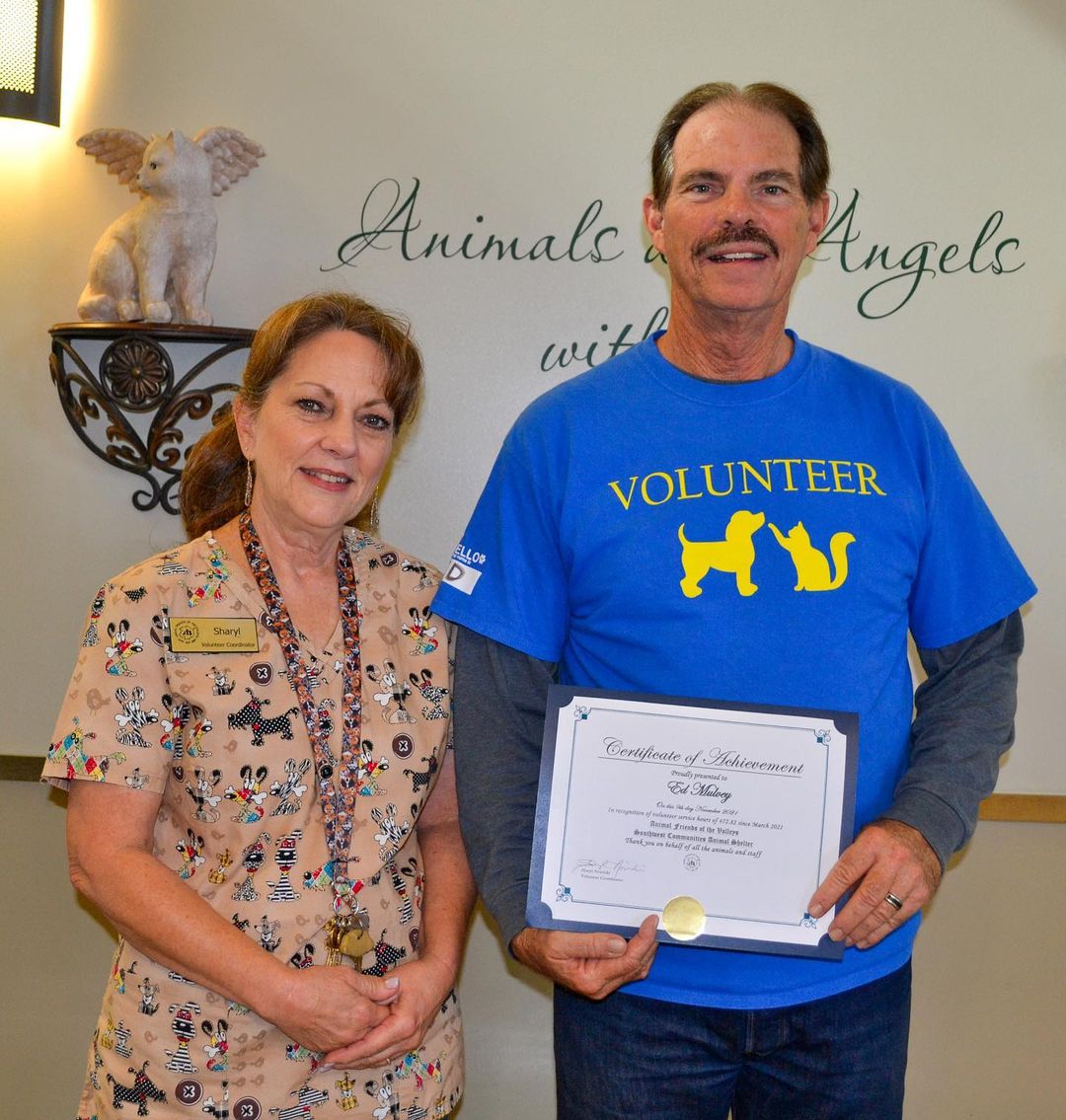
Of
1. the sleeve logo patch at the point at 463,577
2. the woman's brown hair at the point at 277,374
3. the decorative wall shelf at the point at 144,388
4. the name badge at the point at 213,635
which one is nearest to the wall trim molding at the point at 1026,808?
the sleeve logo patch at the point at 463,577

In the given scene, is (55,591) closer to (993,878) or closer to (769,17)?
(769,17)

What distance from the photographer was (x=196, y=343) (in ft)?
7.65

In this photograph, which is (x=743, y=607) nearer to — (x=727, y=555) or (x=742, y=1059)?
(x=727, y=555)

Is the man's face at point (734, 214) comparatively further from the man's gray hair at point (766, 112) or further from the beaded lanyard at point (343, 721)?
the beaded lanyard at point (343, 721)

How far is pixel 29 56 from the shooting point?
224 centimetres

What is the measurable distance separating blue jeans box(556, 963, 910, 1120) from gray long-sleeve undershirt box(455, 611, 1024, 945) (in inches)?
8.4

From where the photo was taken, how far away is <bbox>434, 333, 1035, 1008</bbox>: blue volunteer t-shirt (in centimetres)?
148

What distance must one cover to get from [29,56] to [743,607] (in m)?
1.76

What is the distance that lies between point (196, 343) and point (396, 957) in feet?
4.37

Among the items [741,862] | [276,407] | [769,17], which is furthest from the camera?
[769,17]

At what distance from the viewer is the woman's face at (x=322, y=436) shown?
1.56m

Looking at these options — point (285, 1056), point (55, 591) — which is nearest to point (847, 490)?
point (285, 1056)

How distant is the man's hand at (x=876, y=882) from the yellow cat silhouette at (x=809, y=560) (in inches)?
12.2

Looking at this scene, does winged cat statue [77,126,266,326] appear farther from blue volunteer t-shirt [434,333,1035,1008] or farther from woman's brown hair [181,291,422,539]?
blue volunteer t-shirt [434,333,1035,1008]
